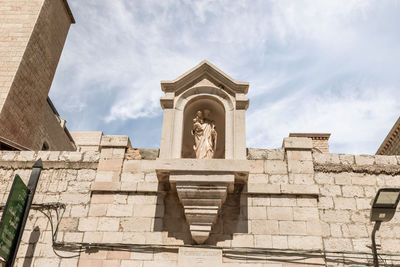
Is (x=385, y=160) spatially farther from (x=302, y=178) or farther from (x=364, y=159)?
(x=302, y=178)

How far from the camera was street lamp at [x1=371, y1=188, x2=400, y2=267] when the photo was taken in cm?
476

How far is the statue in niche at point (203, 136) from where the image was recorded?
587 cm

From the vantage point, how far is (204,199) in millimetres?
5230

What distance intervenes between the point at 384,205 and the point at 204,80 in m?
3.51

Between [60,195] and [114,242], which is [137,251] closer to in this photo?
[114,242]

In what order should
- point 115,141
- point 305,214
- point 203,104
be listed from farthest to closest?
point 203,104 < point 115,141 < point 305,214

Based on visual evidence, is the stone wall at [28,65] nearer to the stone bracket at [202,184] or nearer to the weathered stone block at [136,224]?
the weathered stone block at [136,224]

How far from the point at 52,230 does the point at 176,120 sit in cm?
274

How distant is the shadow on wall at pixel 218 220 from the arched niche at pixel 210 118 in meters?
0.88

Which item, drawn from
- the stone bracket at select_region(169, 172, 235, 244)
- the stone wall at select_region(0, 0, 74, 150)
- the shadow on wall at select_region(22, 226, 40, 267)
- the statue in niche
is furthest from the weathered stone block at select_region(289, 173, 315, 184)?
the stone wall at select_region(0, 0, 74, 150)

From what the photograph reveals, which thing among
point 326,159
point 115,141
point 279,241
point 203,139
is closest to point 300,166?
point 326,159

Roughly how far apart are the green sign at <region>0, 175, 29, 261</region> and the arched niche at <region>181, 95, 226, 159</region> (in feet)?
8.86

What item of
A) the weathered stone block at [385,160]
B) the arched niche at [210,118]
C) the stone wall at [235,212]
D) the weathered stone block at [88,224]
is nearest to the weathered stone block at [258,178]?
the stone wall at [235,212]

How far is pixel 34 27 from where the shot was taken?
11242 mm
